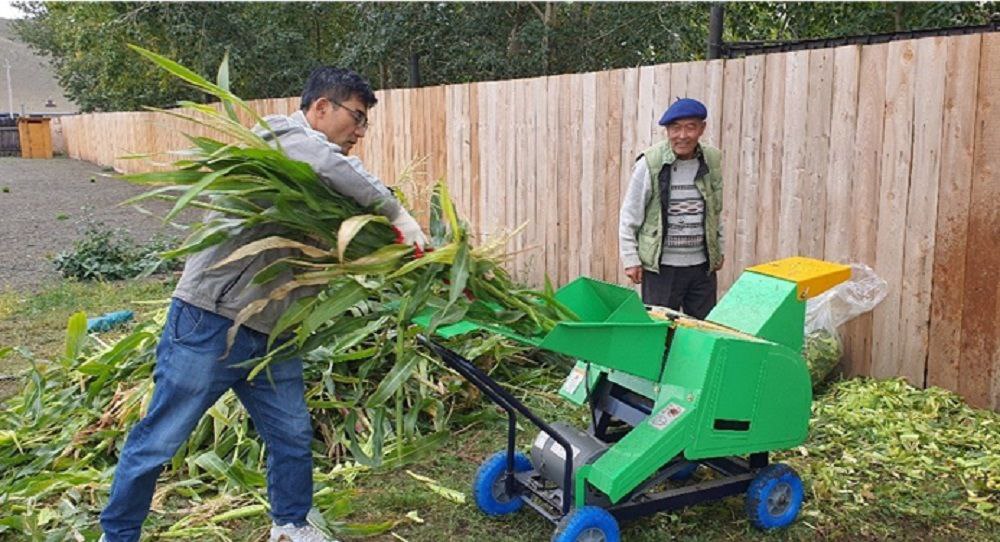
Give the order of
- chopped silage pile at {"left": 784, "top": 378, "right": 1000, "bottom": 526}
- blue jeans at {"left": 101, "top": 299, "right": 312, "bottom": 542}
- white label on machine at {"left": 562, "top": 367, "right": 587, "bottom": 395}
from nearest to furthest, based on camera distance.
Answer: blue jeans at {"left": 101, "top": 299, "right": 312, "bottom": 542}
white label on machine at {"left": 562, "top": 367, "right": 587, "bottom": 395}
chopped silage pile at {"left": 784, "top": 378, "right": 1000, "bottom": 526}

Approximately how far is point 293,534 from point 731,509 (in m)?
1.86

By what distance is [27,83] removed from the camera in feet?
530

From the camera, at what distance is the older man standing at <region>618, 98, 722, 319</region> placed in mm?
4945

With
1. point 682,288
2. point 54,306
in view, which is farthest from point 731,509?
point 54,306

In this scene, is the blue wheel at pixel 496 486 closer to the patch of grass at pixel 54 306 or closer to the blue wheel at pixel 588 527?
the blue wheel at pixel 588 527

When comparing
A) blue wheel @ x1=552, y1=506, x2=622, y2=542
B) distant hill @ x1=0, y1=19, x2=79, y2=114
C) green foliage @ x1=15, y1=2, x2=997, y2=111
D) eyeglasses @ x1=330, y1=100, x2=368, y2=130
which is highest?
distant hill @ x1=0, y1=19, x2=79, y2=114

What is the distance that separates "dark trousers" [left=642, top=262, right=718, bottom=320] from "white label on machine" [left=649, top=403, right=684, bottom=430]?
192cm

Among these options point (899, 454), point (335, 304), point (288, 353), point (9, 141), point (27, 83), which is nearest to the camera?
point (335, 304)

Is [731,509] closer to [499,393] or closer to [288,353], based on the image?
[499,393]

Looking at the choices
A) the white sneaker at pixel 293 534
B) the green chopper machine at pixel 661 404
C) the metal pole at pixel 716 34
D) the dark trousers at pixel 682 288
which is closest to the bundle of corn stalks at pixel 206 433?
the white sneaker at pixel 293 534

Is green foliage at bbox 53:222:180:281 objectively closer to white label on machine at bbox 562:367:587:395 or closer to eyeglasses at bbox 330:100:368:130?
white label on machine at bbox 562:367:587:395

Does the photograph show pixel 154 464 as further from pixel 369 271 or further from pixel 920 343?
pixel 920 343

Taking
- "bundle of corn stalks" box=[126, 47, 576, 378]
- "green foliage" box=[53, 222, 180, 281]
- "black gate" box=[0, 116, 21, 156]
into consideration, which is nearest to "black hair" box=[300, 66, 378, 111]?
"bundle of corn stalks" box=[126, 47, 576, 378]

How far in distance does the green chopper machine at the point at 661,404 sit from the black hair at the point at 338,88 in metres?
0.89
